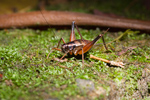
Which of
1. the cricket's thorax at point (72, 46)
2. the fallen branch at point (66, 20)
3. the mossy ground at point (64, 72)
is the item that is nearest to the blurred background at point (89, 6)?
the fallen branch at point (66, 20)

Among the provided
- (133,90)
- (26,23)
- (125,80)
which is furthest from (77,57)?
(26,23)

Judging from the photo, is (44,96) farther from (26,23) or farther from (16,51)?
(26,23)

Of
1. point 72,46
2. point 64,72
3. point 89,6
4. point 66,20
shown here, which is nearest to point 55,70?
point 64,72

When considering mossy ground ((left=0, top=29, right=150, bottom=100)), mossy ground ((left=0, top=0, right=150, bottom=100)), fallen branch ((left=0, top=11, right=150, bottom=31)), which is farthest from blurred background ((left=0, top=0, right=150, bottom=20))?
mossy ground ((left=0, top=29, right=150, bottom=100))

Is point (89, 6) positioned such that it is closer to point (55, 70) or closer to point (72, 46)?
point (72, 46)

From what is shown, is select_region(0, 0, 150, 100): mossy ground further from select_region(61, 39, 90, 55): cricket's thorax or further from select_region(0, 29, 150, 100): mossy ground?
select_region(61, 39, 90, 55): cricket's thorax

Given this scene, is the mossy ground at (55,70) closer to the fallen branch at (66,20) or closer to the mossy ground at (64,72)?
the mossy ground at (64,72)
